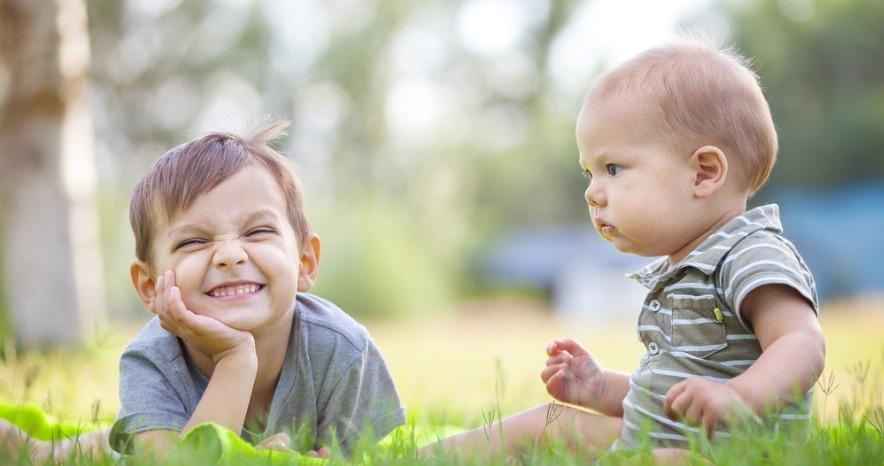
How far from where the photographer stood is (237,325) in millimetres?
2213

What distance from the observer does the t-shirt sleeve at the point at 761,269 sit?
1.89 meters

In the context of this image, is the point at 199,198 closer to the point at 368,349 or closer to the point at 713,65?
the point at 368,349

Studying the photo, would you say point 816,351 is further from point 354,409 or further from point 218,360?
point 218,360

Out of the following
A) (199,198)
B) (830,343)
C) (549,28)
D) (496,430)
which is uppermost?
(549,28)

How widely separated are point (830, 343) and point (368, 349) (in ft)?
22.9

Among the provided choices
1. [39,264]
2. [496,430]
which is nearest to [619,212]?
[496,430]

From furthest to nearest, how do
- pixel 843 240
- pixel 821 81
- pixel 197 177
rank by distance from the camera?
pixel 821 81
pixel 843 240
pixel 197 177

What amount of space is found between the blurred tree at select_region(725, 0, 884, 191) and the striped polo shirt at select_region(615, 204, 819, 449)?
55.2 ft

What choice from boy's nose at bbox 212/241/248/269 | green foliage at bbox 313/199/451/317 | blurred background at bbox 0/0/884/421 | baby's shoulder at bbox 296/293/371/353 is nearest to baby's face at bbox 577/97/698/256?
baby's shoulder at bbox 296/293/371/353

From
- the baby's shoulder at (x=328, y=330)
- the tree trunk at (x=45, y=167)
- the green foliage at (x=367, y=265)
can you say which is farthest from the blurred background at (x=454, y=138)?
the baby's shoulder at (x=328, y=330)

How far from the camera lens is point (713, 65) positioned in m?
2.18

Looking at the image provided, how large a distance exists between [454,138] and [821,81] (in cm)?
837

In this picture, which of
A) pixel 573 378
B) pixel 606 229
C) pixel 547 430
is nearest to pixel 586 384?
pixel 573 378

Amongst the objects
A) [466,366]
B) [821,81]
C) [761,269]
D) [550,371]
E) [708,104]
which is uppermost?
[821,81]
